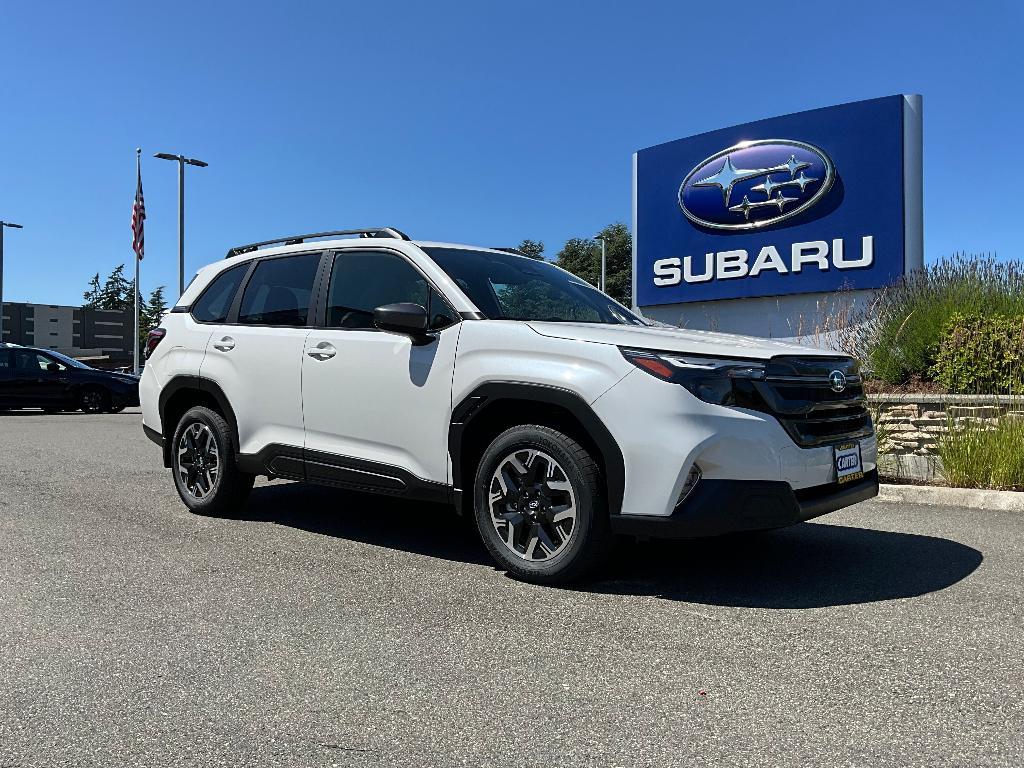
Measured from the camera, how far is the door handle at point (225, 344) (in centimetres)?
605

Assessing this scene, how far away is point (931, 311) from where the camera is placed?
10695 millimetres

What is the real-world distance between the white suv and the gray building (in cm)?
9692

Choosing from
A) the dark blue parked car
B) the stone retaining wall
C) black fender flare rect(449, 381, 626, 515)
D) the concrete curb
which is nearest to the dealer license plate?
black fender flare rect(449, 381, 626, 515)

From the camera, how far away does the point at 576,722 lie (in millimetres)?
2768

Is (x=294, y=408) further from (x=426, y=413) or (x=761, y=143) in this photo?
(x=761, y=143)

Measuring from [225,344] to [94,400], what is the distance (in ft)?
49.2

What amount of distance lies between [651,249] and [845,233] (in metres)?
4.14

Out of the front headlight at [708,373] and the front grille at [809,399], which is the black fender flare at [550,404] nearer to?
the front headlight at [708,373]

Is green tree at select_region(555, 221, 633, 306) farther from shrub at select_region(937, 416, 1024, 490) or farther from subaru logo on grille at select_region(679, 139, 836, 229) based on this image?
shrub at select_region(937, 416, 1024, 490)

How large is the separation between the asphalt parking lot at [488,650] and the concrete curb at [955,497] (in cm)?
84

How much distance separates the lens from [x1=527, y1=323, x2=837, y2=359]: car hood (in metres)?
4.14

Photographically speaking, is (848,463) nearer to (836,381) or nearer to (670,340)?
(836,381)

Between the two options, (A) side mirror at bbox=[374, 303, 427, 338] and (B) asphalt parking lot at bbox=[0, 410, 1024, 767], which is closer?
(B) asphalt parking lot at bbox=[0, 410, 1024, 767]

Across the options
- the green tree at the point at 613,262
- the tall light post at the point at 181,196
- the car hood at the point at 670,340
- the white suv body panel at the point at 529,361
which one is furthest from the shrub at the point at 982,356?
the green tree at the point at 613,262
